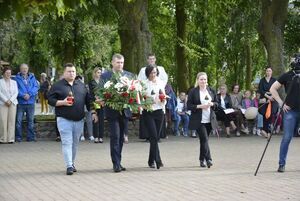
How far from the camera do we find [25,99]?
17.2 metres

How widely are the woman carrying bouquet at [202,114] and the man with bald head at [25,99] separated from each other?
6739 millimetres

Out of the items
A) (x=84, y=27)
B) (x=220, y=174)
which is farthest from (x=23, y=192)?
(x=84, y=27)

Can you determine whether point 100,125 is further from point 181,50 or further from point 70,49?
point 181,50

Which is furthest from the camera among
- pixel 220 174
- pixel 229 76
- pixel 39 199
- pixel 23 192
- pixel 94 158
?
pixel 229 76

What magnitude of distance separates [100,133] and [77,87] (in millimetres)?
5646

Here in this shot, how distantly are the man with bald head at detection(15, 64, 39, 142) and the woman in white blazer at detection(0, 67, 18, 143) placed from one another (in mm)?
235

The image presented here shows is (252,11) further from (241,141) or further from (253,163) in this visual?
(253,163)

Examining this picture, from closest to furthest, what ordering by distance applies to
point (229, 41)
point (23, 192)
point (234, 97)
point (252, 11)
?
point (23, 192)
point (234, 97)
point (252, 11)
point (229, 41)

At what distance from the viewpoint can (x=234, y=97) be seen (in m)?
19.6

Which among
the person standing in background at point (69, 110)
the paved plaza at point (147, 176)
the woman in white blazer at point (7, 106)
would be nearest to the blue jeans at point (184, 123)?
the paved plaza at point (147, 176)

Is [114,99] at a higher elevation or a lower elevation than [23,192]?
higher

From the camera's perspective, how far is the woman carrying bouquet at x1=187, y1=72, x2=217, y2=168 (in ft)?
39.0

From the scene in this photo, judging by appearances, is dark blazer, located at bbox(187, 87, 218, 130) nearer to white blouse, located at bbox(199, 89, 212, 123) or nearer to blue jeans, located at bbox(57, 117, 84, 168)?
white blouse, located at bbox(199, 89, 212, 123)

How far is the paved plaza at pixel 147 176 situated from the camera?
905 centimetres
